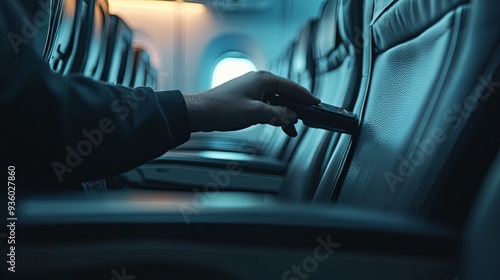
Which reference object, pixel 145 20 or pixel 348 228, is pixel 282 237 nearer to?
pixel 348 228

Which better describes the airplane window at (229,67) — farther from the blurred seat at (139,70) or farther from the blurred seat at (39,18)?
the blurred seat at (39,18)

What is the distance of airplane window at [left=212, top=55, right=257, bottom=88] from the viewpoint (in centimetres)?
484

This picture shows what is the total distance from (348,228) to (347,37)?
2.88 feet

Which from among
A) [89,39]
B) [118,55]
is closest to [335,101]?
[89,39]

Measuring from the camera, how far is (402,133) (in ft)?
2.03

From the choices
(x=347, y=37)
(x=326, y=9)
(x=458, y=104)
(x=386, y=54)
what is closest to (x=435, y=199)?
(x=458, y=104)

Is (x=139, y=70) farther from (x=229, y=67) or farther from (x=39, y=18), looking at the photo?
(x=39, y=18)

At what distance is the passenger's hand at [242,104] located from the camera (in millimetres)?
648

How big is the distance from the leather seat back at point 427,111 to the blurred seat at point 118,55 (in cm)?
216

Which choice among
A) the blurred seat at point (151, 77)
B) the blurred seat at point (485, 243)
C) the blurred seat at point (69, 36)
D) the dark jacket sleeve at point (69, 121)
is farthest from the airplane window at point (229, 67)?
the blurred seat at point (485, 243)

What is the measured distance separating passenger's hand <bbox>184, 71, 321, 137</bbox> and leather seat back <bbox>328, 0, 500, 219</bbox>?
5.4 inches

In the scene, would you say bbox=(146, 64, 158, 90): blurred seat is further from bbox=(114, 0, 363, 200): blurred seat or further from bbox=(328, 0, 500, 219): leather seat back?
bbox=(328, 0, 500, 219): leather seat back

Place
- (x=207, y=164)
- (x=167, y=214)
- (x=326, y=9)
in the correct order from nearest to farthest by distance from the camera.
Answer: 1. (x=167, y=214)
2. (x=207, y=164)
3. (x=326, y=9)

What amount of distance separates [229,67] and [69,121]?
4.49m
